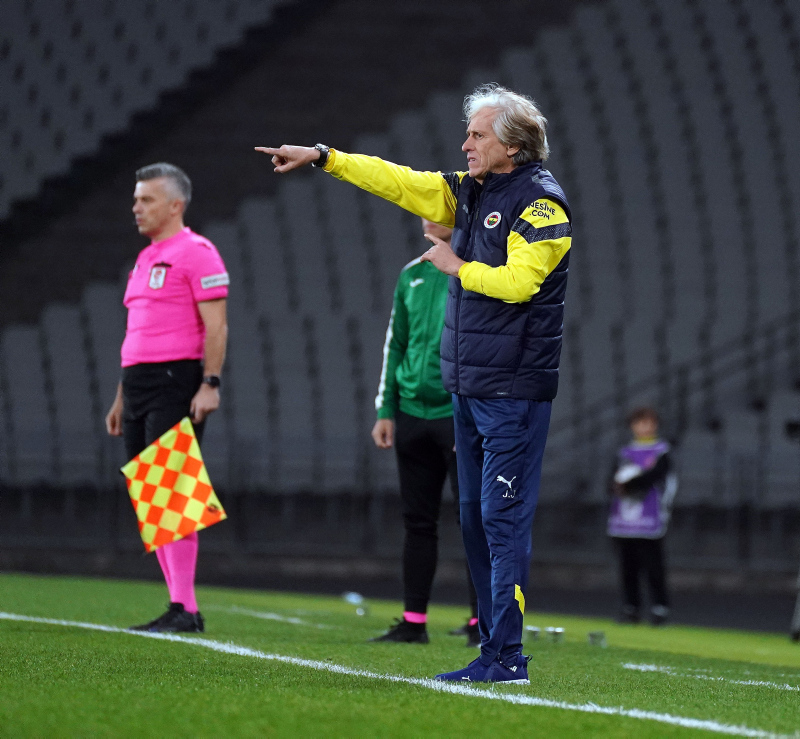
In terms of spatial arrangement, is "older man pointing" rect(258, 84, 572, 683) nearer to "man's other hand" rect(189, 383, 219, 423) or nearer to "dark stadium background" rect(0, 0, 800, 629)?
"man's other hand" rect(189, 383, 219, 423)

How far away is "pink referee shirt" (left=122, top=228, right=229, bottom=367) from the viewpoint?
504 cm

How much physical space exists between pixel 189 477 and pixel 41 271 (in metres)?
9.92

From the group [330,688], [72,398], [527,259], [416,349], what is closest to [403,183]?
[527,259]

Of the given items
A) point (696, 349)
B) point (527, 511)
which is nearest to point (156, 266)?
point (527, 511)

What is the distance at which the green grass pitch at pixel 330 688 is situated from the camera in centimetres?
279

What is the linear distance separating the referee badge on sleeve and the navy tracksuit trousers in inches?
72.0

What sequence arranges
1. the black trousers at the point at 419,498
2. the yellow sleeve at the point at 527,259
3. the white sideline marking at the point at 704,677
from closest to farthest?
the yellow sleeve at the point at 527,259 < the white sideline marking at the point at 704,677 < the black trousers at the point at 419,498

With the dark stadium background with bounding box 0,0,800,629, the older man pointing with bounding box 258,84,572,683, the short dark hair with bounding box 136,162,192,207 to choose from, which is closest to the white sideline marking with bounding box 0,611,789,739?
the older man pointing with bounding box 258,84,572,683

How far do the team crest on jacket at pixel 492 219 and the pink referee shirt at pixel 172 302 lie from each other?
166cm

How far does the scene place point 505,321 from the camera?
141 inches

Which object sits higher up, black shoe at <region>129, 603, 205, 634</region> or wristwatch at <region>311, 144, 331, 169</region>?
wristwatch at <region>311, 144, 331, 169</region>

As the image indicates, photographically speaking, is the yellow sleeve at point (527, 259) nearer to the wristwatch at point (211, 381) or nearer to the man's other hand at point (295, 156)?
the man's other hand at point (295, 156)

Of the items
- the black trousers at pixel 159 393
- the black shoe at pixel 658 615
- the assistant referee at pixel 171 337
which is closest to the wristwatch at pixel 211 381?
the assistant referee at pixel 171 337

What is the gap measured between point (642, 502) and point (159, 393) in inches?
195
